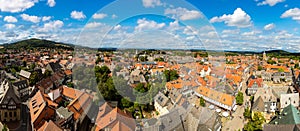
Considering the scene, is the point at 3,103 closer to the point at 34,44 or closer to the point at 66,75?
the point at 66,75

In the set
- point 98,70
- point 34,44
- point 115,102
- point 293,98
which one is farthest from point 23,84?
point 34,44

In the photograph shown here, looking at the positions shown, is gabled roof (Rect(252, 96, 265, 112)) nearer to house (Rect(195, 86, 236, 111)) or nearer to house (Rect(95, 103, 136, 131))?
house (Rect(195, 86, 236, 111))

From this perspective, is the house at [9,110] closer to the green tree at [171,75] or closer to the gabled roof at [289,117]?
the green tree at [171,75]

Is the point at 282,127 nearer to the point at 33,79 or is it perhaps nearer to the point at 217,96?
the point at 217,96

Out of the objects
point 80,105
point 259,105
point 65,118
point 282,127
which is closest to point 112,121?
point 65,118

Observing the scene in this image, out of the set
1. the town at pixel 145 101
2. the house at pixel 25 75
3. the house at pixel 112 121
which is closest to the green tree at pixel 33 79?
the house at pixel 25 75
